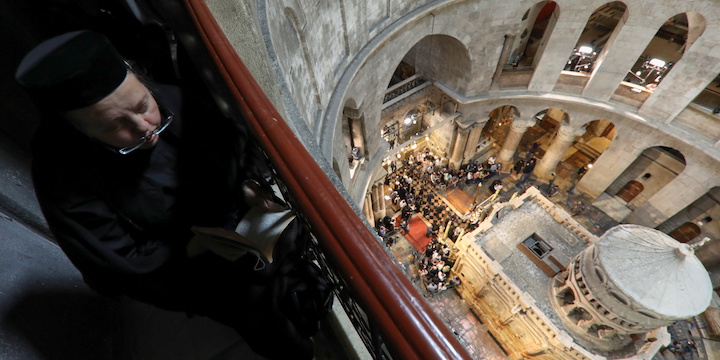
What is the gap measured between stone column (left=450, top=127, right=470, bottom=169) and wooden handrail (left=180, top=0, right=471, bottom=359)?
552 inches

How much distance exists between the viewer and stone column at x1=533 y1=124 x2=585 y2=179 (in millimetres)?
14000

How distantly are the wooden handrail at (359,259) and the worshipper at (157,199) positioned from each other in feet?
1.96

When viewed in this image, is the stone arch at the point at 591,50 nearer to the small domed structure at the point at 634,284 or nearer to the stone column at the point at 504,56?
the stone column at the point at 504,56

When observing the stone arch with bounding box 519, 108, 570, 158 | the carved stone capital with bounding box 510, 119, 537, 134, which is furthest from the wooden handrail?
the stone arch with bounding box 519, 108, 570, 158

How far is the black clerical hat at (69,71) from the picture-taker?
4.59 ft

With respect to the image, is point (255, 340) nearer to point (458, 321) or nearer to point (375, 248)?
point (375, 248)

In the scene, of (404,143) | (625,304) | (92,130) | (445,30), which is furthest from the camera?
(404,143)

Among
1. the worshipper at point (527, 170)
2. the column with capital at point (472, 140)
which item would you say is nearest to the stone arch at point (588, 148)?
the worshipper at point (527, 170)

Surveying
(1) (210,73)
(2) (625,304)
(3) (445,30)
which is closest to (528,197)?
(2) (625,304)

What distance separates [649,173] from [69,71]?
17980mm

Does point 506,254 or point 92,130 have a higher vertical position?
point 92,130

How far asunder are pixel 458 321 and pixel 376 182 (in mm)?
5706

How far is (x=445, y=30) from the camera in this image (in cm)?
1053

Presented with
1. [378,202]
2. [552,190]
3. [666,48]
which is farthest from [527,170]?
[378,202]
